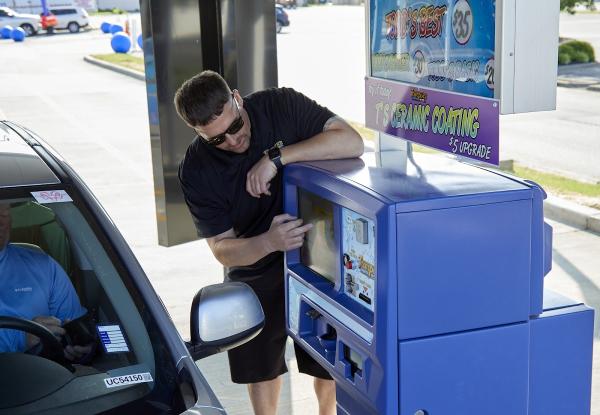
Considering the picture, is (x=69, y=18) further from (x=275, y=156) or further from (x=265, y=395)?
(x=275, y=156)

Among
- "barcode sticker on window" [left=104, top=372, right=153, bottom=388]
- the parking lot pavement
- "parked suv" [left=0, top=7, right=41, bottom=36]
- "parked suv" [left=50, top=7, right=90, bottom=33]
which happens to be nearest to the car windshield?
"barcode sticker on window" [left=104, top=372, right=153, bottom=388]

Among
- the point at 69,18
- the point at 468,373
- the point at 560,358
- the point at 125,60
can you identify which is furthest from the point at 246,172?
the point at 69,18

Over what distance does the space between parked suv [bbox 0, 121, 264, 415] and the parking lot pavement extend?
7.17ft

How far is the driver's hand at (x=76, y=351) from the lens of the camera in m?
2.63

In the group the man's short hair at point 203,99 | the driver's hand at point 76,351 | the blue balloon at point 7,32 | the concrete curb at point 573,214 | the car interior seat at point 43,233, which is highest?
the blue balloon at point 7,32

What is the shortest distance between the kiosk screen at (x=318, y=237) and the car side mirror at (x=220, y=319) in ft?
1.66

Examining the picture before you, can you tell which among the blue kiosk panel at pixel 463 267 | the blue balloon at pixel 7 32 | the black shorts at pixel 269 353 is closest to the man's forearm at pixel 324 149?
Result: the black shorts at pixel 269 353

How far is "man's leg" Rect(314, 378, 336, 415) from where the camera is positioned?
4.02 meters

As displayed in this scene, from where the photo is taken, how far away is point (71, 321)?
2744 mm

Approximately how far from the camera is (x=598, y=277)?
21.7ft

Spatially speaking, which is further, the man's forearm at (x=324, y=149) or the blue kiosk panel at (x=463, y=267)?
the man's forearm at (x=324, y=149)

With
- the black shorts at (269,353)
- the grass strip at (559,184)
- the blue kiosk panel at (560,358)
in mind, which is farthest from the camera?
the grass strip at (559,184)

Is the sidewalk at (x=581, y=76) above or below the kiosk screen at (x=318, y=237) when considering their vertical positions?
below

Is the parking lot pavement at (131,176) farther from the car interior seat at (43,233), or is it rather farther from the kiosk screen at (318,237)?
the car interior seat at (43,233)
